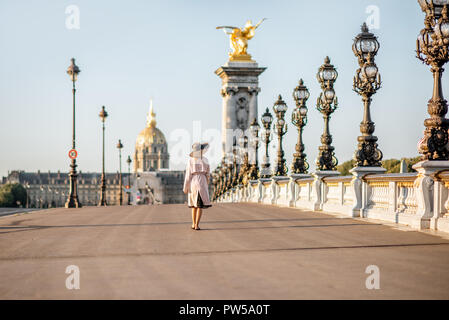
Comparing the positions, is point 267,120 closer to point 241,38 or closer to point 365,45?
point 365,45

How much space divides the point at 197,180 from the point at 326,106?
396 inches

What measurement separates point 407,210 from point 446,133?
2.16 meters

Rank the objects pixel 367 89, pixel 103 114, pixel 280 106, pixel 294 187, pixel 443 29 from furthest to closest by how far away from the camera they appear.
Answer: pixel 103 114, pixel 280 106, pixel 294 187, pixel 367 89, pixel 443 29

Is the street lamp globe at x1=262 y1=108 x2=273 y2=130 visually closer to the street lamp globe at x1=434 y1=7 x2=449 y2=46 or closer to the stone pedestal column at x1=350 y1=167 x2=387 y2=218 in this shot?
the stone pedestal column at x1=350 y1=167 x2=387 y2=218

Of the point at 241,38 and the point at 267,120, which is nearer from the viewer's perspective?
the point at 267,120

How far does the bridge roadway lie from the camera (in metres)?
7.31

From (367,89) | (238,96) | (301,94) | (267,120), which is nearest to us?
(367,89)

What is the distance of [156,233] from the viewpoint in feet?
47.4

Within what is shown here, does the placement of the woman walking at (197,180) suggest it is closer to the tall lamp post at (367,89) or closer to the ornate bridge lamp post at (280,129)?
the tall lamp post at (367,89)

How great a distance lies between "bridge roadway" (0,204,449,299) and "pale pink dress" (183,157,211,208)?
0.78 metres

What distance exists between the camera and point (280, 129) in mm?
35719

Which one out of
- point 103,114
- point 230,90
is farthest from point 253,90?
point 103,114

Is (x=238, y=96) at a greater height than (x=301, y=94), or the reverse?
→ (x=238, y=96)

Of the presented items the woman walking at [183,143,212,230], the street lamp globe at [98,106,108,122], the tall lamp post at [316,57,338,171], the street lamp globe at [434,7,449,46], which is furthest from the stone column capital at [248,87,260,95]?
the street lamp globe at [434,7,449,46]
